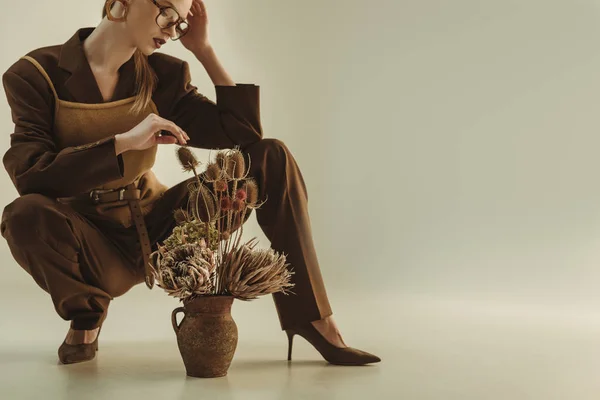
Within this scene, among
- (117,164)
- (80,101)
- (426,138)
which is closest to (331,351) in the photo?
(117,164)

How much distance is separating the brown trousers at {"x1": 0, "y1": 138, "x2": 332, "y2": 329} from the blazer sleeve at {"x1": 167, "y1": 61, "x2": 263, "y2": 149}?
11cm

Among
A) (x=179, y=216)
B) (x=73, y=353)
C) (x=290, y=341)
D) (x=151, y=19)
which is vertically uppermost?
(x=151, y=19)

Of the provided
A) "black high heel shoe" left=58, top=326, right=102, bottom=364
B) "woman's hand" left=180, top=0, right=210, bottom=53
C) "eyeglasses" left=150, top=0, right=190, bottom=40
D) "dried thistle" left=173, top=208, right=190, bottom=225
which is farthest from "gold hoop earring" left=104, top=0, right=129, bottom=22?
"black high heel shoe" left=58, top=326, right=102, bottom=364

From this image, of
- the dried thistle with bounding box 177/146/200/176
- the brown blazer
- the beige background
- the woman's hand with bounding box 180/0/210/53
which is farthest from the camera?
the beige background

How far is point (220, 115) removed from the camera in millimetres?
3295

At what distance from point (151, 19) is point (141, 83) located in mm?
277

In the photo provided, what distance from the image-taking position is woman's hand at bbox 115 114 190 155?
283 centimetres

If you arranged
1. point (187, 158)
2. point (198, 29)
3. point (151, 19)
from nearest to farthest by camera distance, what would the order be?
point (187, 158)
point (151, 19)
point (198, 29)

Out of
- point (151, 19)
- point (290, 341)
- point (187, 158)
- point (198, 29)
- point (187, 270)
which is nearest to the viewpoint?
point (187, 270)

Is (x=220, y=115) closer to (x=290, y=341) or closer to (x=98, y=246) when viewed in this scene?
(x=98, y=246)

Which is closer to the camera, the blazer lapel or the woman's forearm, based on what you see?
the blazer lapel

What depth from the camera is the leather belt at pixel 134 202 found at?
3.18 m

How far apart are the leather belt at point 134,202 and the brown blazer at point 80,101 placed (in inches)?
8.1

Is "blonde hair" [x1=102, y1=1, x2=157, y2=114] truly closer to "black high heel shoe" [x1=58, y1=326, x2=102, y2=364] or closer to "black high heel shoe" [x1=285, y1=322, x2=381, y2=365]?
"black high heel shoe" [x1=58, y1=326, x2=102, y2=364]
